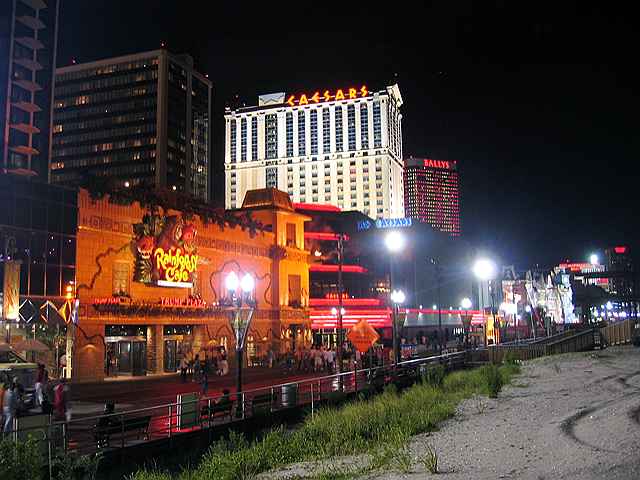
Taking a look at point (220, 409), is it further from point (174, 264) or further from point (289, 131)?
point (289, 131)

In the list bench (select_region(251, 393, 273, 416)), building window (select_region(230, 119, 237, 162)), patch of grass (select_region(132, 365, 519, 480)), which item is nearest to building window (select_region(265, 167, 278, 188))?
building window (select_region(230, 119, 237, 162))

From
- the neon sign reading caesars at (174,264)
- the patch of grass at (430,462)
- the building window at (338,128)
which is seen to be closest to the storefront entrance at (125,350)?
the neon sign reading caesars at (174,264)

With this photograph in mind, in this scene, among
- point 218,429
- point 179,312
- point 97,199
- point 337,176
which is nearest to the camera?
point 218,429

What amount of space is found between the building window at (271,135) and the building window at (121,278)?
152068 mm

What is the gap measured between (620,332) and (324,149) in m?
135

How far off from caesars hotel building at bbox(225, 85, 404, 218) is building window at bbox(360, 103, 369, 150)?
0.79ft

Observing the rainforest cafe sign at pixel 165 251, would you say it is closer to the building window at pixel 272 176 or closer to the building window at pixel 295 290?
the building window at pixel 295 290

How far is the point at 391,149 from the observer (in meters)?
184

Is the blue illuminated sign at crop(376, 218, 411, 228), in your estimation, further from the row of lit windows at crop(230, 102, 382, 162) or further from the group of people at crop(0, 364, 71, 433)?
the group of people at crop(0, 364, 71, 433)

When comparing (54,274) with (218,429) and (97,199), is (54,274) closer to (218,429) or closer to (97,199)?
(97,199)

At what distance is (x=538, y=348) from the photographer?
43656mm

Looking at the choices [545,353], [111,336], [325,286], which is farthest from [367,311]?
[111,336]

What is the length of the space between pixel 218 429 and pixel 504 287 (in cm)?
11305

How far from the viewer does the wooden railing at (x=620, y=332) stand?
5511 cm
